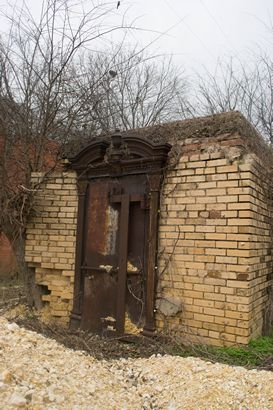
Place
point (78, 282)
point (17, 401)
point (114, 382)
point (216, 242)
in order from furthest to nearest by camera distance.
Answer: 1. point (78, 282)
2. point (216, 242)
3. point (114, 382)
4. point (17, 401)

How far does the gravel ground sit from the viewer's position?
8.50 ft

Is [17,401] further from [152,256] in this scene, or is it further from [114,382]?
[152,256]

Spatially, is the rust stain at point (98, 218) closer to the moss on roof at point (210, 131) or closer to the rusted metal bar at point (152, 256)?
the rusted metal bar at point (152, 256)

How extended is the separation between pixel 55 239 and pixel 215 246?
2438 mm

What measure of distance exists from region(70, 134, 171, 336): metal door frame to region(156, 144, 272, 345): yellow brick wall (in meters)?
0.11

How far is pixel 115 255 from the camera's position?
4.73 m

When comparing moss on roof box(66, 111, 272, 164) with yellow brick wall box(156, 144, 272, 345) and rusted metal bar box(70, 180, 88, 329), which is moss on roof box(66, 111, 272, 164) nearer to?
yellow brick wall box(156, 144, 272, 345)

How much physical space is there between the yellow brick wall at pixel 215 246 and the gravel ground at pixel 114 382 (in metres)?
0.62

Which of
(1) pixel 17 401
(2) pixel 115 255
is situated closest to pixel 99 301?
(2) pixel 115 255

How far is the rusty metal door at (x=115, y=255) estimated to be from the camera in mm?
4551

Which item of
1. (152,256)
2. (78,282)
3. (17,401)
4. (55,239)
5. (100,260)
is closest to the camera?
(17,401)

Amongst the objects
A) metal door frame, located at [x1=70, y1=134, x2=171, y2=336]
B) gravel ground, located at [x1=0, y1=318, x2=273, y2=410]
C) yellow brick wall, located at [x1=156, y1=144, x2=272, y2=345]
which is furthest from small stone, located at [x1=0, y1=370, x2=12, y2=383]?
yellow brick wall, located at [x1=156, y1=144, x2=272, y2=345]

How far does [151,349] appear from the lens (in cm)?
410

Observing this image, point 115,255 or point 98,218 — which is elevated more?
point 98,218
